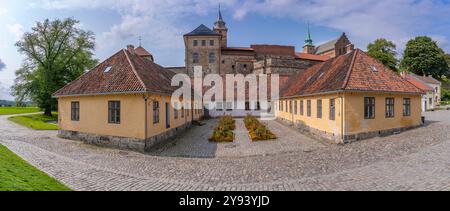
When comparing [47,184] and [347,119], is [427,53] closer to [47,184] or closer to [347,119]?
[347,119]

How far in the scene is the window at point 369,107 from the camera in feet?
50.9

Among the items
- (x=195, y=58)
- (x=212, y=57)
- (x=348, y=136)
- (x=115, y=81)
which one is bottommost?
(x=348, y=136)

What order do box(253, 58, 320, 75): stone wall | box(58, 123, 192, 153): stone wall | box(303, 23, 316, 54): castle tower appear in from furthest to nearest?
box(303, 23, 316, 54): castle tower
box(253, 58, 320, 75): stone wall
box(58, 123, 192, 153): stone wall

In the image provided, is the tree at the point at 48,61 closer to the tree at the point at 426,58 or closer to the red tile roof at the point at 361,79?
the red tile roof at the point at 361,79

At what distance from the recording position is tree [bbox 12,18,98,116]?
34.0 meters

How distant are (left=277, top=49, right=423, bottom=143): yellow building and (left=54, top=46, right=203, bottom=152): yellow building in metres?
10.0

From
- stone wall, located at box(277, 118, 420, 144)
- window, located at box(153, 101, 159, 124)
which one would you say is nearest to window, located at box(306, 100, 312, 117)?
stone wall, located at box(277, 118, 420, 144)

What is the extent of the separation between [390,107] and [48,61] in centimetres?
3791

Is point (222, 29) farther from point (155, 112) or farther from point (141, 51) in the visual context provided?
point (155, 112)

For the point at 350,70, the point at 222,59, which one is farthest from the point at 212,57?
the point at 350,70

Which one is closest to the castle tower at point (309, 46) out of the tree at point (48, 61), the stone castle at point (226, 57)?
the stone castle at point (226, 57)

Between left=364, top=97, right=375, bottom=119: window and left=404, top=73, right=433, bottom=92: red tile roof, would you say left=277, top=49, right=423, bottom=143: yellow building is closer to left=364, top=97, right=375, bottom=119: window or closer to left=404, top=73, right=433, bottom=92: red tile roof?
left=364, top=97, right=375, bottom=119: window

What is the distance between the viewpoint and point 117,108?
14.7m

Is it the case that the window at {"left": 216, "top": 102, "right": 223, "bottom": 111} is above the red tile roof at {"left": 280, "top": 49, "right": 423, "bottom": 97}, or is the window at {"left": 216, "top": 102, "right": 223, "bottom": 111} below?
below
